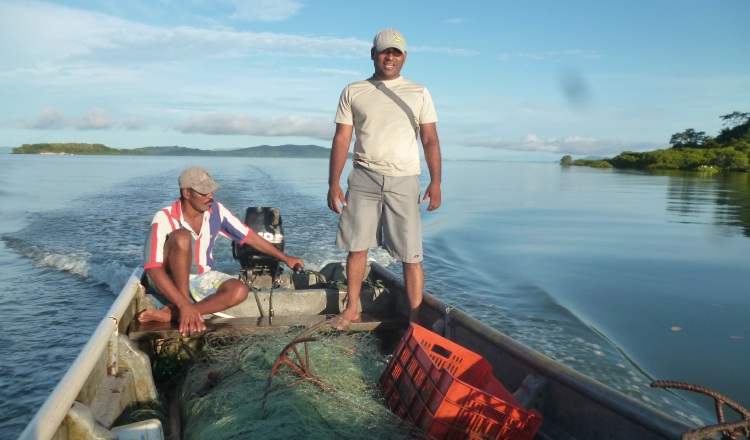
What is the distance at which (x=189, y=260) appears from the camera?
14.7 feet

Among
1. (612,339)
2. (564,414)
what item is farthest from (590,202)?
(564,414)

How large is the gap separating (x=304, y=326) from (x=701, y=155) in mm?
65262

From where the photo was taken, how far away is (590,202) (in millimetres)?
22750

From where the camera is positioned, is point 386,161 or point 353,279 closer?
point 386,161

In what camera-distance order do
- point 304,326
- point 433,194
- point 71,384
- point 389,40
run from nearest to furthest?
point 71,384 < point 389,40 < point 433,194 < point 304,326

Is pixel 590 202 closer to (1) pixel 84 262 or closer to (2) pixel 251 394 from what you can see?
(1) pixel 84 262

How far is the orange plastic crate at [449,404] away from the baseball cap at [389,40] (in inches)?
81.3

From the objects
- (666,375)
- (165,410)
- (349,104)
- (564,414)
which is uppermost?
(349,104)

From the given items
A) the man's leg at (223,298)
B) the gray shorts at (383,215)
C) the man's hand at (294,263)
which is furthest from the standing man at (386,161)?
the man's leg at (223,298)

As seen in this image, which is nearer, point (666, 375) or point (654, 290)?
point (666, 375)

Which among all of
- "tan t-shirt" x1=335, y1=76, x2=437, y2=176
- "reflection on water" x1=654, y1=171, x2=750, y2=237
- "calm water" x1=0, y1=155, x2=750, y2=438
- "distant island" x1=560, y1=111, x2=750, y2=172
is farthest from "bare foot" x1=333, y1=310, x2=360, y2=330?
"distant island" x1=560, y1=111, x2=750, y2=172

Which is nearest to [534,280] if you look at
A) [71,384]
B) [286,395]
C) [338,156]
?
[338,156]

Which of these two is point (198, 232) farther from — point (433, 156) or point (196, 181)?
point (433, 156)

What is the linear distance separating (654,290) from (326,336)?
19.9 feet
